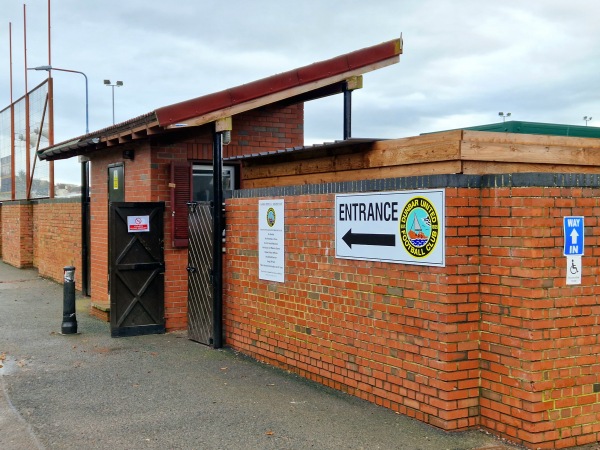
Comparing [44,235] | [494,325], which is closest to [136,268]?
[494,325]

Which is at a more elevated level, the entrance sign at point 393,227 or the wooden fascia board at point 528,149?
the wooden fascia board at point 528,149

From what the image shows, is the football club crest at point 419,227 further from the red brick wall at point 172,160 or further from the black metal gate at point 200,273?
the red brick wall at point 172,160

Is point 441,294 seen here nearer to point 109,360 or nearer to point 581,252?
point 581,252

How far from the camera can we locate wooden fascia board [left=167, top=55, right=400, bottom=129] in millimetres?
8383

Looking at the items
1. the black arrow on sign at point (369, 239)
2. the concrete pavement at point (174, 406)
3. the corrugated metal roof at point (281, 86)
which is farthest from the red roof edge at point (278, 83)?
the concrete pavement at point (174, 406)

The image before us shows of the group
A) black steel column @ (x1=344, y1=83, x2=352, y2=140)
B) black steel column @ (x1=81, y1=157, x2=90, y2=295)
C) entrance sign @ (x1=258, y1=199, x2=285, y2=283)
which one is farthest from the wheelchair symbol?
black steel column @ (x1=81, y1=157, x2=90, y2=295)

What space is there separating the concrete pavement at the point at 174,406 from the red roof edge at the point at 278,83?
10.1 ft

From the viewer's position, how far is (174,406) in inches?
250

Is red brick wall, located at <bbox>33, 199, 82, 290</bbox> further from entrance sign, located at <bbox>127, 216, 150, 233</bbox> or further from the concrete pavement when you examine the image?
the concrete pavement

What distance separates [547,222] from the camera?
512 cm

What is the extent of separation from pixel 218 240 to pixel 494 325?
4363mm

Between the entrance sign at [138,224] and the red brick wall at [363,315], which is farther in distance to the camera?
the entrance sign at [138,224]

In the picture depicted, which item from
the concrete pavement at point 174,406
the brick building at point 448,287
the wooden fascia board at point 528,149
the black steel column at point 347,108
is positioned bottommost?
the concrete pavement at point 174,406

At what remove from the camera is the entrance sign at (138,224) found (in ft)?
32.7
